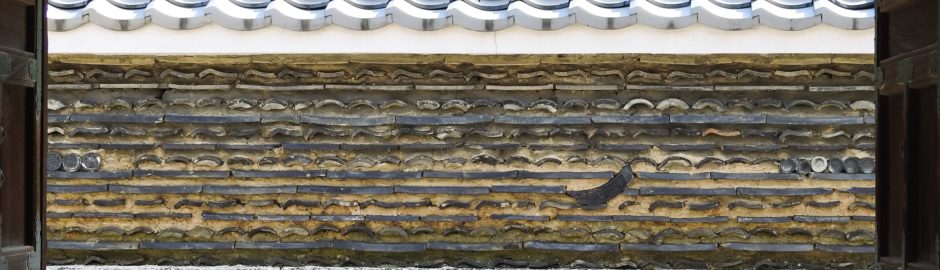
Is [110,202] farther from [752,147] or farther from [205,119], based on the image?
[752,147]

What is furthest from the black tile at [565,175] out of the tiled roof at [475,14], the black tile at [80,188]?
the black tile at [80,188]

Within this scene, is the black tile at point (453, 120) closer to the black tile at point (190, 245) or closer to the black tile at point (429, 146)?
the black tile at point (429, 146)

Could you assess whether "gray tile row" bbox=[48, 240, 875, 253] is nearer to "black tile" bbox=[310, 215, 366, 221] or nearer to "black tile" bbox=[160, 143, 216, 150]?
"black tile" bbox=[310, 215, 366, 221]

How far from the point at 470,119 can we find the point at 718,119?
1.25m

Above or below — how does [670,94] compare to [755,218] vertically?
above

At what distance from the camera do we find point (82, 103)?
22.9ft

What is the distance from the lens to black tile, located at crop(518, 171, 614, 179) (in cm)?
688

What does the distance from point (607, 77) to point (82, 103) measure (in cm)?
268

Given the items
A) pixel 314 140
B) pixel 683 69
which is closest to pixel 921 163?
pixel 683 69

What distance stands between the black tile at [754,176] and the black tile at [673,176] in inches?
2.0

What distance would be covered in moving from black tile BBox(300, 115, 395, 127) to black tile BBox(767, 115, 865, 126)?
6.35ft

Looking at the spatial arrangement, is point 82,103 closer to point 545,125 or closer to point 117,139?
point 117,139

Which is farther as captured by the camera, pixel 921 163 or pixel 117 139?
pixel 117 139

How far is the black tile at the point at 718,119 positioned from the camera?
6.86 meters
